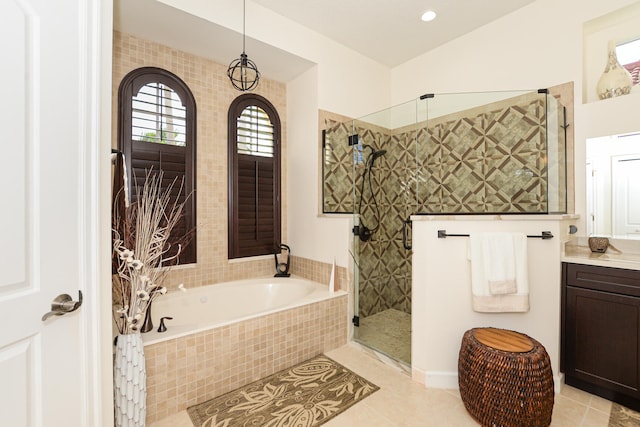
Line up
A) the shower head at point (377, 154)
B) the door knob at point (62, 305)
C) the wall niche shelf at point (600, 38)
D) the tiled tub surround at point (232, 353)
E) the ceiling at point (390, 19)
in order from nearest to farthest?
the door knob at point (62, 305) < the tiled tub surround at point (232, 353) < the wall niche shelf at point (600, 38) < the ceiling at point (390, 19) < the shower head at point (377, 154)

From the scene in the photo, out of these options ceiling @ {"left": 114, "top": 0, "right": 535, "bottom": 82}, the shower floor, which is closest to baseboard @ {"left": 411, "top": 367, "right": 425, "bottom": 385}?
the shower floor

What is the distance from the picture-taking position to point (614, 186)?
2.17 meters

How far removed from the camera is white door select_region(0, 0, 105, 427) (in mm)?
979

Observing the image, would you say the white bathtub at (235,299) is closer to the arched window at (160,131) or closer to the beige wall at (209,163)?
the beige wall at (209,163)

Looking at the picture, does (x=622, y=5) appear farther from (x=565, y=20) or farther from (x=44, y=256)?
(x=44, y=256)

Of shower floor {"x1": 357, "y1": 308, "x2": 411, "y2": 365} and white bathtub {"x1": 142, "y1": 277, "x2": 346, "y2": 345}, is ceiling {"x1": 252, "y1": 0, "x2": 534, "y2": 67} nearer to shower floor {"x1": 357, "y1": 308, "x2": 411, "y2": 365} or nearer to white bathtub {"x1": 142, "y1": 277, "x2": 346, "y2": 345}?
white bathtub {"x1": 142, "y1": 277, "x2": 346, "y2": 345}

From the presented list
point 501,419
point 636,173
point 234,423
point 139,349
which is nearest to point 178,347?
point 139,349

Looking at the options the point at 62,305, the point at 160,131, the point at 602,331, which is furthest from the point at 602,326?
the point at 160,131

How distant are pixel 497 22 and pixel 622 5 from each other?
2.82 ft

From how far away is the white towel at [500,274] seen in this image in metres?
1.87

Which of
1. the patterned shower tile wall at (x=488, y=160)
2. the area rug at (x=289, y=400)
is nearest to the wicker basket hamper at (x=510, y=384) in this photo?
the area rug at (x=289, y=400)

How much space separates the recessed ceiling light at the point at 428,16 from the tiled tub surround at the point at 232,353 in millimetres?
2700

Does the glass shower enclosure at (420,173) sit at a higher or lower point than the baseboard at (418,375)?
higher

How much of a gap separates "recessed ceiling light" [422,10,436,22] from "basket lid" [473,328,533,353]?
Answer: 8.72 ft
